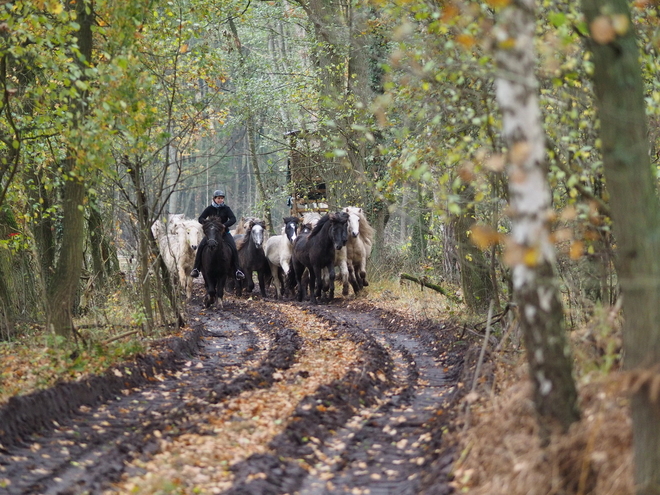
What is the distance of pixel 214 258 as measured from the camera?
20391 mm

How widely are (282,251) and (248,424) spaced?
16789 mm

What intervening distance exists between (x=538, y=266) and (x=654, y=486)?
53.8 inches

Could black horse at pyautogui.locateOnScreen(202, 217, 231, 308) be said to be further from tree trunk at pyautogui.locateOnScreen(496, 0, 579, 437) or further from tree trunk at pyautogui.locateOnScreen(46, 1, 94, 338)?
tree trunk at pyautogui.locateOnScreen(496, 0, 579, 437)

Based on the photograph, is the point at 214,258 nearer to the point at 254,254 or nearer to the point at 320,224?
the point at 320,224

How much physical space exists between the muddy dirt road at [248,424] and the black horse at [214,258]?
701 cm

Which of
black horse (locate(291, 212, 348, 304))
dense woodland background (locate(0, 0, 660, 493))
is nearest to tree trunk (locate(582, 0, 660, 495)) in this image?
dense woodland background (locate(0, 0, 660, 493))

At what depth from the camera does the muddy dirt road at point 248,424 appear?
6.48 metres

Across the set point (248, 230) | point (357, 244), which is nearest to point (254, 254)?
point (248, 230)

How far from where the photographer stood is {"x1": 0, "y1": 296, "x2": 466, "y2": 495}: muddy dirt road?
6.48 meters

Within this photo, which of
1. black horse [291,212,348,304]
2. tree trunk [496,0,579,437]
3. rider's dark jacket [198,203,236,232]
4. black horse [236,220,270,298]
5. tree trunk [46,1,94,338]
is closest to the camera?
tree trunk [496,0,579,437]

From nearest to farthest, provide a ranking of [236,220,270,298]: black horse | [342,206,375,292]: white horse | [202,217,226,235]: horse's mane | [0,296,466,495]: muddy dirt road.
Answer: [0,296,466,495]: muddy dirt road
[202,217,226,235]: horse's mane
[342,206,375,292]: white horse
[236,220,270,298]: black horse

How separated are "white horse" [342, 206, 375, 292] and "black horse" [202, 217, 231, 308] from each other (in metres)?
3.27

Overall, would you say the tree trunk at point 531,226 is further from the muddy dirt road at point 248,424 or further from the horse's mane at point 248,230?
the horse's mane at point 248,230

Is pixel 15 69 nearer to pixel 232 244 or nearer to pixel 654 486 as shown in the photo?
pixel 232 244
